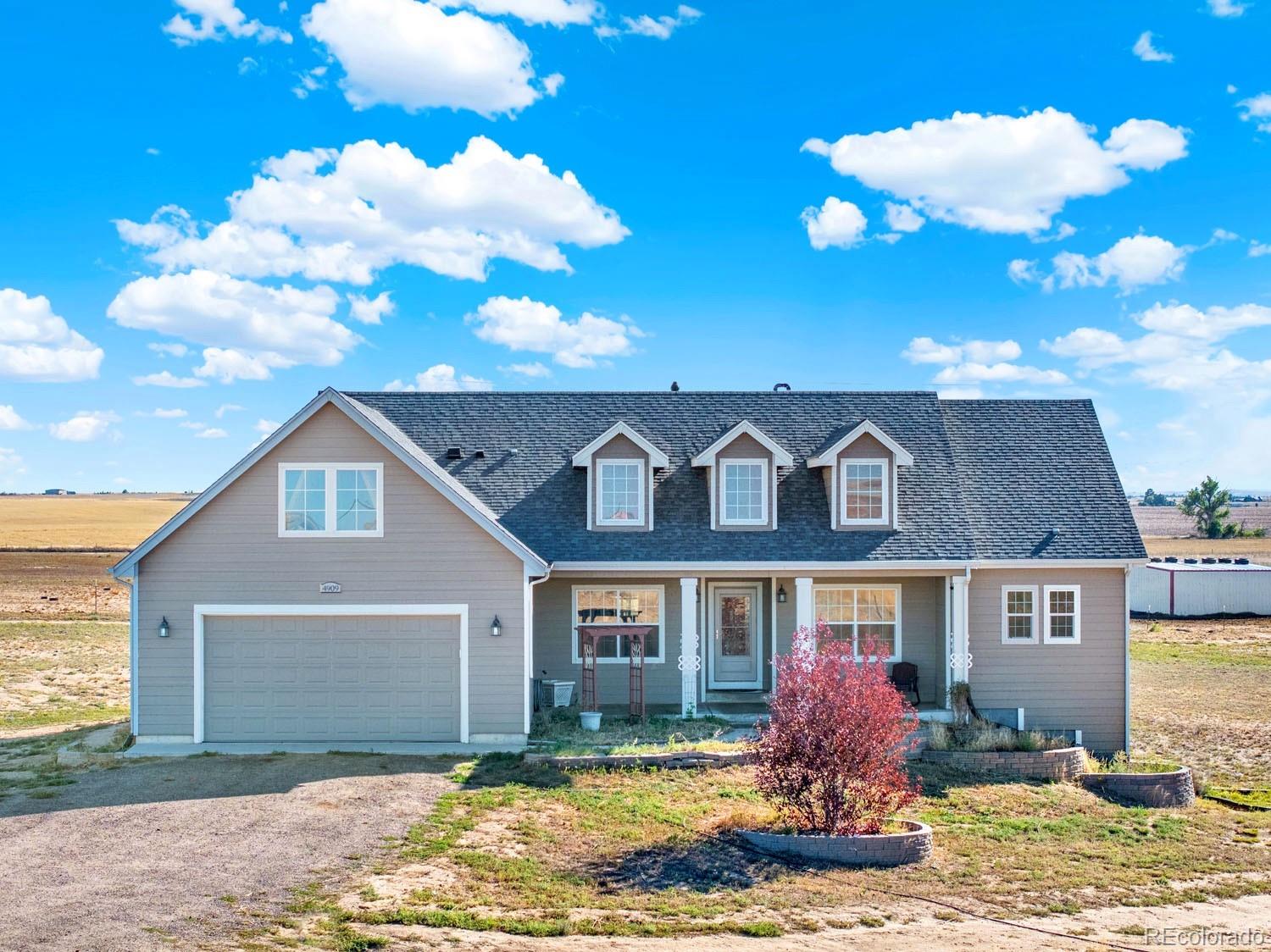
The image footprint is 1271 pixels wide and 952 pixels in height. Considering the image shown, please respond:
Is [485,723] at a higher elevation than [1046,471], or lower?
lower

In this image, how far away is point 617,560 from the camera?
19062mm

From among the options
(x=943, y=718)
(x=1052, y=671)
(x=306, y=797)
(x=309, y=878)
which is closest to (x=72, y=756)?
(x=306, y=797)

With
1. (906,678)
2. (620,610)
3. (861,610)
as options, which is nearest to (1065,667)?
(906,678)

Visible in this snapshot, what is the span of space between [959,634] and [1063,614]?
2.39m

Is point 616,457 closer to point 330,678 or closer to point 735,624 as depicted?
point 735,624

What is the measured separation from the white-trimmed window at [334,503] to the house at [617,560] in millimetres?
47

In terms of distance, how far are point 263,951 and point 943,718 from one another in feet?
46.7

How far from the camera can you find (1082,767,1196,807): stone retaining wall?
51.5 feet

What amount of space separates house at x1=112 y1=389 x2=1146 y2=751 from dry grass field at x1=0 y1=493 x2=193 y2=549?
56969mm

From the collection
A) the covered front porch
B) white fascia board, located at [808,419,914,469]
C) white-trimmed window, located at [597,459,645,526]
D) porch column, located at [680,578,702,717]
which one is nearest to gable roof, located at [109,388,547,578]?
the covered front porch

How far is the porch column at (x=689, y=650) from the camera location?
18750 mm

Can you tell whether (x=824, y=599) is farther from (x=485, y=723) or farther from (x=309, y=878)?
(x=309, y=878)

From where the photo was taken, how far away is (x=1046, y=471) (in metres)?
21.7

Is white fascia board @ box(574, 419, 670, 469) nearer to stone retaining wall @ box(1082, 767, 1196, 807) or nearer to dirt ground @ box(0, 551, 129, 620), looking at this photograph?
stone retaining wall @ box(1082, 767, 1196, 807)
